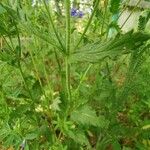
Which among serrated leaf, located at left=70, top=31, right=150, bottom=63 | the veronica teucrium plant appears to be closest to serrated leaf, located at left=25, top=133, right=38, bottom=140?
the veronica teucrium plant

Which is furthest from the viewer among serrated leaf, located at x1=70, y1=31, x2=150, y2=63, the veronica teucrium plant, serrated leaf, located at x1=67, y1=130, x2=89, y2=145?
serrated leaf, located at x1=67, y1=130, x2=89, y2=145

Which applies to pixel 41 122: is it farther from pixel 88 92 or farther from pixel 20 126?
pixel 88 92

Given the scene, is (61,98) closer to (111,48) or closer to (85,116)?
(85,116)

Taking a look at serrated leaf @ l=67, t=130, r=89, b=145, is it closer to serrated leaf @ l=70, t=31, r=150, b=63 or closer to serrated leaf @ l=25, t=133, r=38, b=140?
serrated leaf @ l=25, t=133, r=38, b=140

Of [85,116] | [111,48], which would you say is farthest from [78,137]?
[111,48]

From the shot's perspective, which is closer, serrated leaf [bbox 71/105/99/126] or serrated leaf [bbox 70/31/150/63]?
serrated leaf [bbox 70/31/150/63]

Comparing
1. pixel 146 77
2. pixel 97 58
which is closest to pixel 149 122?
pixel 146 77

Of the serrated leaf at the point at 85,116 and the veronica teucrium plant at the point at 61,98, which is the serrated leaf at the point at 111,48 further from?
the serrated leaf at the point at 85,116

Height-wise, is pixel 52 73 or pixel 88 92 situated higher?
pixel 88 92
